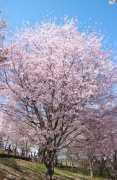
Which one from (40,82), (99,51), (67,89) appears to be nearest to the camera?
(67,89)

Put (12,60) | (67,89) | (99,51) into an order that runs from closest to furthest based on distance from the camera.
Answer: (67,89) < (12,60) < (99,51)

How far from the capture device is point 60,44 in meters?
9.62

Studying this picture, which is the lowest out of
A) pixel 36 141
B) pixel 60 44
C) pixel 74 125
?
pixel 36 141

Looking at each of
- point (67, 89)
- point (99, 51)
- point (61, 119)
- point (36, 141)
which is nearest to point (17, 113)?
point (36, 141)

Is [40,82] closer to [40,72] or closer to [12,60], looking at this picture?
[40,72]

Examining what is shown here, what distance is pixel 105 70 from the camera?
9727mm

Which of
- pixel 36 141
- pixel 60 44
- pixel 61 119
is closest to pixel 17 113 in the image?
pixel 36 141

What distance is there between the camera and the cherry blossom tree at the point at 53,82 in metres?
8.55

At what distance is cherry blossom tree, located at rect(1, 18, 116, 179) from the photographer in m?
8.55

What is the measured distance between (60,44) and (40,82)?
281 cm

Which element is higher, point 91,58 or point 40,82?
point 91,58

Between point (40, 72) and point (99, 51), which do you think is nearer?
point (40, 72)

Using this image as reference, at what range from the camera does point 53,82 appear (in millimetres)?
9172

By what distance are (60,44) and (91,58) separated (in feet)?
7.56
